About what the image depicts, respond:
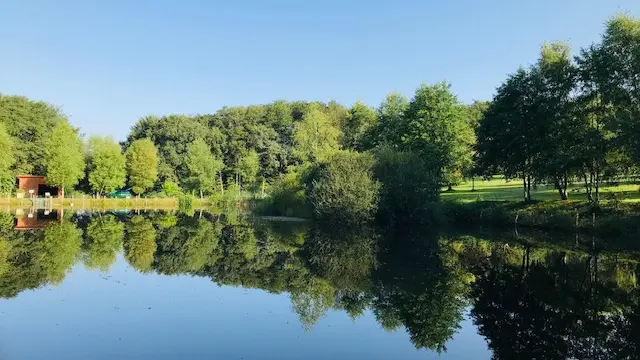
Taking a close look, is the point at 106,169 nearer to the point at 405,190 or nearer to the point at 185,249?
the point at 405,190

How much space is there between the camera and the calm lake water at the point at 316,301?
32.6 ft

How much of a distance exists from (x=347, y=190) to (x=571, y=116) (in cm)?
1819

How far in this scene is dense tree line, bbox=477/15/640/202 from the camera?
106 feet

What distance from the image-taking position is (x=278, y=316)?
493 inches

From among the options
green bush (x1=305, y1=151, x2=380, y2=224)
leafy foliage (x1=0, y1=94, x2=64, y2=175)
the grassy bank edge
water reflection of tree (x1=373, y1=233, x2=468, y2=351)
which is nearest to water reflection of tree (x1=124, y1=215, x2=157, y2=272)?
water reflection of tree (x1=373, y1=233, x2=468, y2=351)

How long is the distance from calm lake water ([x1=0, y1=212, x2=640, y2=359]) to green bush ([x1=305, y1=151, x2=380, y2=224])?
1054 cm

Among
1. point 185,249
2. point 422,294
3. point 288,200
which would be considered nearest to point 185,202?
point 288,200

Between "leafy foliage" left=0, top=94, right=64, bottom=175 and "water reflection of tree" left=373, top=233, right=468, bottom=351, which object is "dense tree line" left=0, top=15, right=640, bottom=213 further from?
A: "water reflection of tree" left=373, top=233, right=468, bottom=351

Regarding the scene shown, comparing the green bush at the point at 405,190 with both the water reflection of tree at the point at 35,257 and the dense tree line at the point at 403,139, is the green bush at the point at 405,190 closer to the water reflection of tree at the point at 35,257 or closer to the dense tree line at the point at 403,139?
the dense tree line at the point at 403,139

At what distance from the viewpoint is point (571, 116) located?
3678cm

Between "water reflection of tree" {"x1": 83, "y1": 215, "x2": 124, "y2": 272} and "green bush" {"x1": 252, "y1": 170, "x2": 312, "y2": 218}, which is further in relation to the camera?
"green bush" {"x1": 252, "y1": 170, "x2": 312, "y2": 218}

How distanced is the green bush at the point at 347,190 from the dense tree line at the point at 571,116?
1306 centimetres

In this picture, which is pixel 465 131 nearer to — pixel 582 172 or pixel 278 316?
pixel 582 172

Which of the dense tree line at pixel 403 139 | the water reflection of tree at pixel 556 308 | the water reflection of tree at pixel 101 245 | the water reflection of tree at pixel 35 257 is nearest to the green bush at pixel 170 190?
the dense tree line at pixel 403 139
